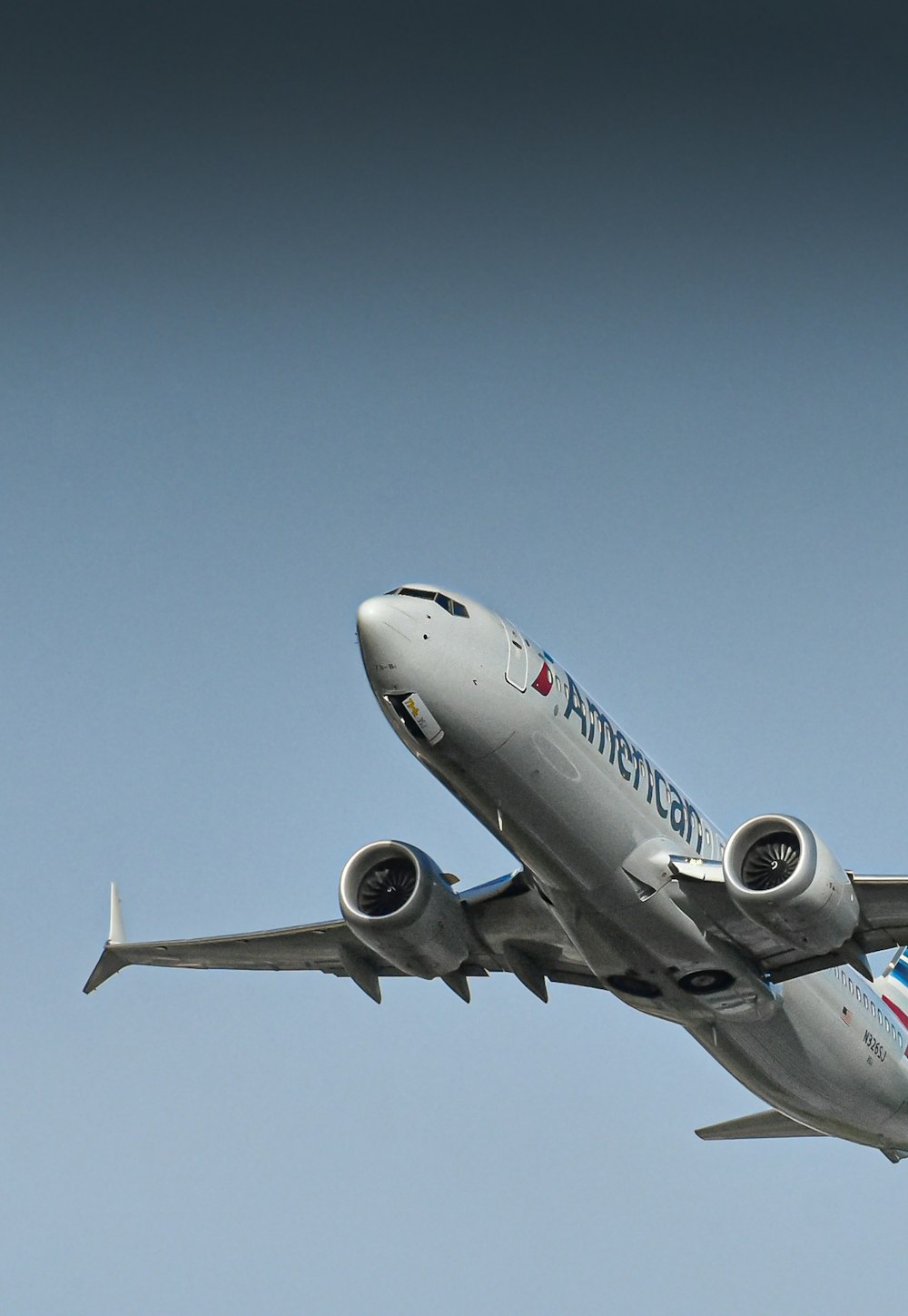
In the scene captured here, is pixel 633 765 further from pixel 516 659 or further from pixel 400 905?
pixel 400 905

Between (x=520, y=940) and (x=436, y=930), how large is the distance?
2.15m

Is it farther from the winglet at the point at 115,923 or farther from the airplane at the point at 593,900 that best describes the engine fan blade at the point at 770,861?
the winglet at the point at 115,923

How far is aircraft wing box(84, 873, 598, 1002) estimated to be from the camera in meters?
31.2

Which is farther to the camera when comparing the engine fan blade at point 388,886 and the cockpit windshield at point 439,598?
the engine fan blade at point 388,886

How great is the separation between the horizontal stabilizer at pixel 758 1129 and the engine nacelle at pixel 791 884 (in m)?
11.6

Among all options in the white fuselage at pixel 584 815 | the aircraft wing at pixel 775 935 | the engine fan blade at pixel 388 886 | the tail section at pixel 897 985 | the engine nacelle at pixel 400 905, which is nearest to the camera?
the white fuselage at pixel 584 815

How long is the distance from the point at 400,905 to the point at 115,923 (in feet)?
24.0

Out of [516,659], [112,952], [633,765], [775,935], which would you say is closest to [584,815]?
[633,765]

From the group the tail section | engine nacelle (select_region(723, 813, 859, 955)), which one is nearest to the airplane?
engine nacelle (select_region(723, 813, 859, 955))

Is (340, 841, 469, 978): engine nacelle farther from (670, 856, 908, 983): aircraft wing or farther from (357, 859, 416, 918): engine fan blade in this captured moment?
(670, 856, 908, 983): aircraft wing

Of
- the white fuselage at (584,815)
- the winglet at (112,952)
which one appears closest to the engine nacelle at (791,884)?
the white fuselage at (584,815)

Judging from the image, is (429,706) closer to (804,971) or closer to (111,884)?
(804,971)

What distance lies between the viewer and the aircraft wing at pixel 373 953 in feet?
102

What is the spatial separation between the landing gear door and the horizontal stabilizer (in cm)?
1602
